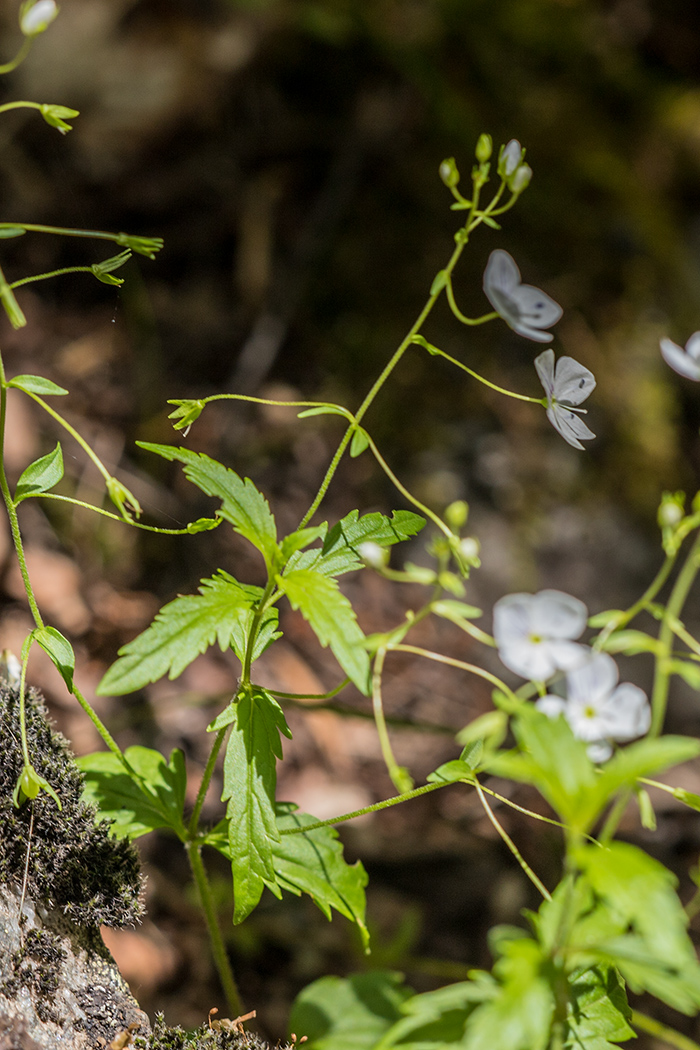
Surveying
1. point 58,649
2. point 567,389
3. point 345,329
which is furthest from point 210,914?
point 345,329

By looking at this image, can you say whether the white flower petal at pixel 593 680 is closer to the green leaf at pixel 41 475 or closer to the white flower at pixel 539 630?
the white flower at pixel 539 630

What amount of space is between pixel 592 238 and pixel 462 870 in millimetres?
3021

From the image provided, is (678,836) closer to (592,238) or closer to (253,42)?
(592,238)

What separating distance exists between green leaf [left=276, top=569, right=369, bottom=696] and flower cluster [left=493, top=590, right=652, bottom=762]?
0.19 metres

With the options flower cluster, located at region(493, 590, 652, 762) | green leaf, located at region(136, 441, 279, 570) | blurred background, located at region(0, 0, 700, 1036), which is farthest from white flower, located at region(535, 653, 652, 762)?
blurred background, located at region(0, 0, 700, 1036)

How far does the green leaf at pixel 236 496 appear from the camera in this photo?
3.78 feet

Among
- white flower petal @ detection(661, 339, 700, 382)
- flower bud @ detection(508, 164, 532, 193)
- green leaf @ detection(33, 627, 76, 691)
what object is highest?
flower bud @ detection(508, 164, 532, 193)

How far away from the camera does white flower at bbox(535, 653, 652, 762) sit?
37.7 inches

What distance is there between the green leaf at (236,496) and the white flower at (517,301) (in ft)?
1.43

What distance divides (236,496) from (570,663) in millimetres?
544

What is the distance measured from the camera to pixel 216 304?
11.4ft

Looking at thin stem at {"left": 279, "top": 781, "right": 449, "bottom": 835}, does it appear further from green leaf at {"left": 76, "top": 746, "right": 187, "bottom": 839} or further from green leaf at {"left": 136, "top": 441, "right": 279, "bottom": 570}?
green leaf at {"left": 136, "top": 441, "right": 279, "bottom": 570}

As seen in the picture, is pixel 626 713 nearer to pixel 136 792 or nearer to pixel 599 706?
pixel 599 706

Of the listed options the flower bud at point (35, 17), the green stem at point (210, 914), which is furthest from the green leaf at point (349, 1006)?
the flower bud at point (35, 17)
